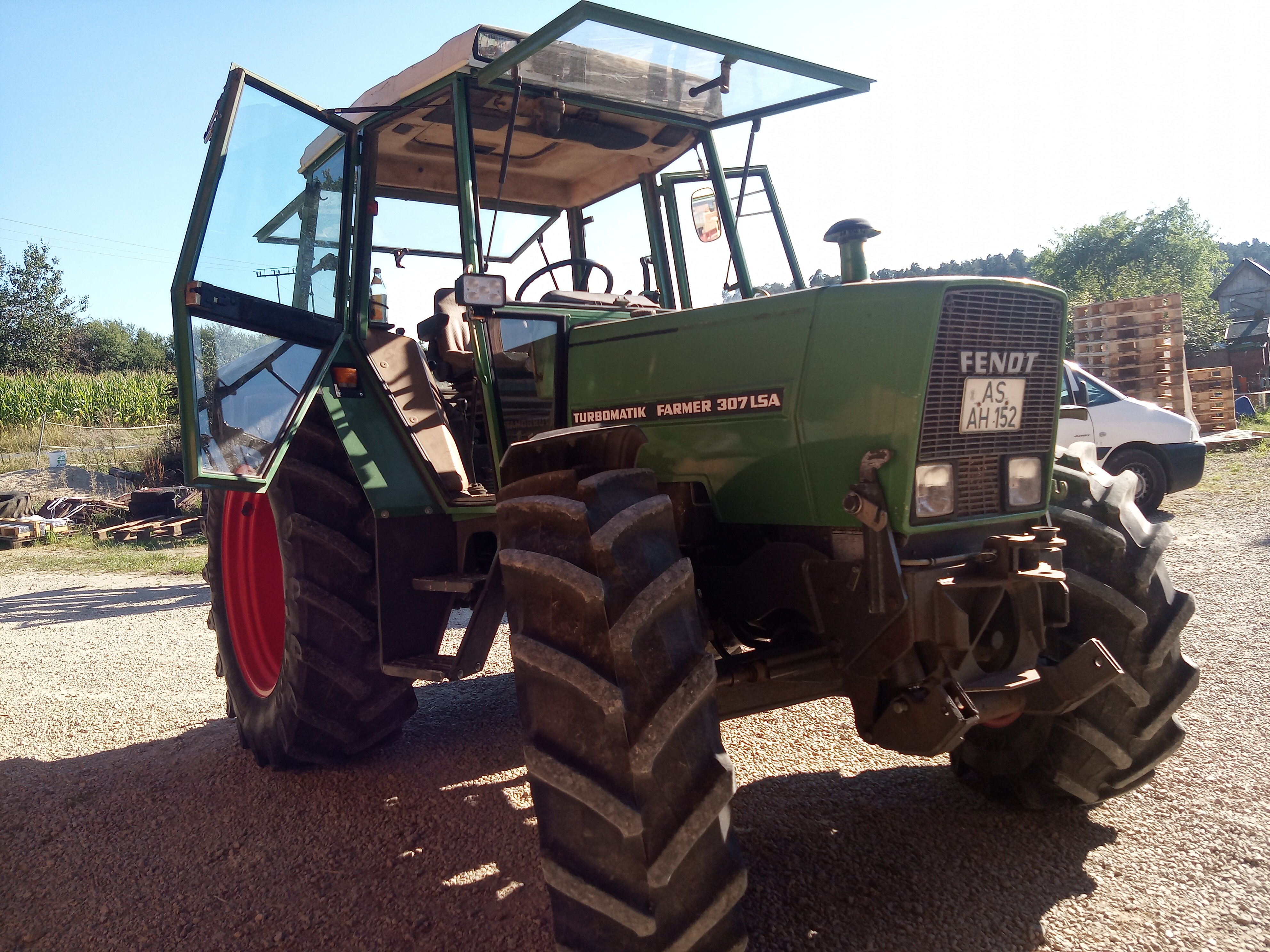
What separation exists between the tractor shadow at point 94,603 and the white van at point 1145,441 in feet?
31.2

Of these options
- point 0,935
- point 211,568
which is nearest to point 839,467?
point 0,935

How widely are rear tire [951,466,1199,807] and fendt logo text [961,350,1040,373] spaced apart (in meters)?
0.45

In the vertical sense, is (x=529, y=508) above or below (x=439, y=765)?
above

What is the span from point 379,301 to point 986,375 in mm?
2487

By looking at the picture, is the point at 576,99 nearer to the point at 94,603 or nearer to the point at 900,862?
the point at 900,862

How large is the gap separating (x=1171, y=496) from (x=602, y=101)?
10.2 meters

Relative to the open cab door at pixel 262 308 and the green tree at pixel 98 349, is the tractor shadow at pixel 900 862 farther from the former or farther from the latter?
the green tree at pixel 98 349

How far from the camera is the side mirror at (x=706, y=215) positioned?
156 inches

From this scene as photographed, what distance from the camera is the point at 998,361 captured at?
8.09 ft

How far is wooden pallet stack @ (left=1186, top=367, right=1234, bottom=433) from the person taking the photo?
53.8 feet

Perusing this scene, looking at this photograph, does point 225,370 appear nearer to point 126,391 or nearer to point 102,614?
point 102,614

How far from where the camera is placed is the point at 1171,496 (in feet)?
36.1

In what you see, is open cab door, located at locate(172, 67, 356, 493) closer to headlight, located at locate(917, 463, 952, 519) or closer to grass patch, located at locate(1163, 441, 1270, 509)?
headlight, located at locate(917, 463, 952, 519)

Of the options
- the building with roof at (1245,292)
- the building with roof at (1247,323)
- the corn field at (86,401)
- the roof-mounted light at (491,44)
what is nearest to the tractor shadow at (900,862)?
the roof-mounted light at (491,44)
